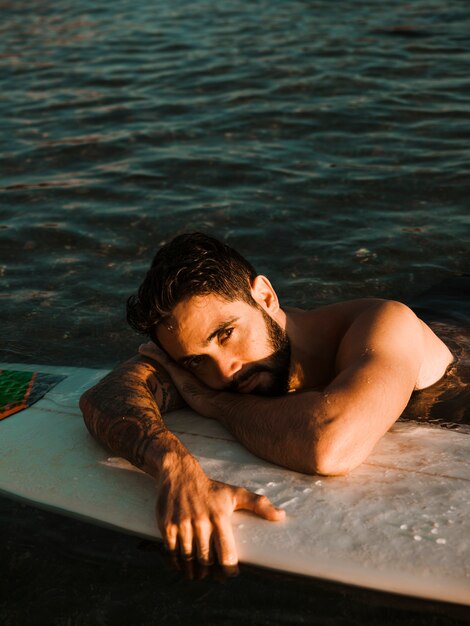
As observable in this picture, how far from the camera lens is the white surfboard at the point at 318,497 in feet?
9.48

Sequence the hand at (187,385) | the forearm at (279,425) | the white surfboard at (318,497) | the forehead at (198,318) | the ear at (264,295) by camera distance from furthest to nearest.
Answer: the hand at (187,385) → the ear at (264,295) → the forehead at (198,318) → the forearm at (279,425) → the white surfboard at (318,497)

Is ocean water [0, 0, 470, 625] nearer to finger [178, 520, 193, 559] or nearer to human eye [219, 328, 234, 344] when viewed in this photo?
finger [178, 520, 193, 559]

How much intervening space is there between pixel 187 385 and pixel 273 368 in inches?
16.2

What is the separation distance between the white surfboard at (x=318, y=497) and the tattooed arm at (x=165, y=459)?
0.08 metres

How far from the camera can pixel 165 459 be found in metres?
3.14

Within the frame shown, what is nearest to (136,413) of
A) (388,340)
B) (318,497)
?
(318,497)

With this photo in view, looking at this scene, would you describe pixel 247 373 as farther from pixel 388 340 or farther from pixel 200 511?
pixel 200 511

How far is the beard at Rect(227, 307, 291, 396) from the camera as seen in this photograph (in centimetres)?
349

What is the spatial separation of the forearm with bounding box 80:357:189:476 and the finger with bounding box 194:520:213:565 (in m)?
0.29

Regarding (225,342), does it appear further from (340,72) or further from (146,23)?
(146,23)

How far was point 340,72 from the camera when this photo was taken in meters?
10.0

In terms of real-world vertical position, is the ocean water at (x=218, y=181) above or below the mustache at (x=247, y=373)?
below

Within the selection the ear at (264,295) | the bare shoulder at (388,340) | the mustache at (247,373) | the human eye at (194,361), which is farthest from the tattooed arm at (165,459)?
the bare shoulder at (388,340)

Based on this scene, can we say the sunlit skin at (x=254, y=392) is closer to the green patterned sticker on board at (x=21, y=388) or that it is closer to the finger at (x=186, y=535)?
the finger at (x=186, y=535)
